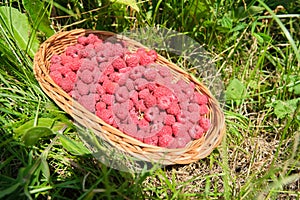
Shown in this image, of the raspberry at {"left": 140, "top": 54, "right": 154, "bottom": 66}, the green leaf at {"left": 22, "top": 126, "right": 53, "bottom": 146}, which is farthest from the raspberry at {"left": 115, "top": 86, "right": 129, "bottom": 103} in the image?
the green leaf at {"left": 22, "top": 126, "right": 53, "bottom": 146}

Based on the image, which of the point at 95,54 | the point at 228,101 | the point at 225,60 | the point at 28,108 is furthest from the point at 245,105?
the point at 28,108

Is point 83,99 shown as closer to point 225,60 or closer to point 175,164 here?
point 175,164

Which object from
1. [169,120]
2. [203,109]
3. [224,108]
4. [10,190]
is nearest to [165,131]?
[169,120]

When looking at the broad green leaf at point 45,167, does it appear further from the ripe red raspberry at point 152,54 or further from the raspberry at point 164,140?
the ripe red raspberry at point 152,54

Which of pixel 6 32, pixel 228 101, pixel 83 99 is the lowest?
pixel 228 101

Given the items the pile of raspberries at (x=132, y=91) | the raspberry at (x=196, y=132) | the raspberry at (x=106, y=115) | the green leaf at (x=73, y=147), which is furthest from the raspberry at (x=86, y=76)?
the raspberry at (x=196, y=132)

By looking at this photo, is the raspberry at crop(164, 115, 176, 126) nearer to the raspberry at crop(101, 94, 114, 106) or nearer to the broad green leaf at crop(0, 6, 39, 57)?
the raspberry at crop(101, 94, 114, 106)

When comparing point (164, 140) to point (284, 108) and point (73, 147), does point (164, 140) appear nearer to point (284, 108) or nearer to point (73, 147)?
point (73, 147)
